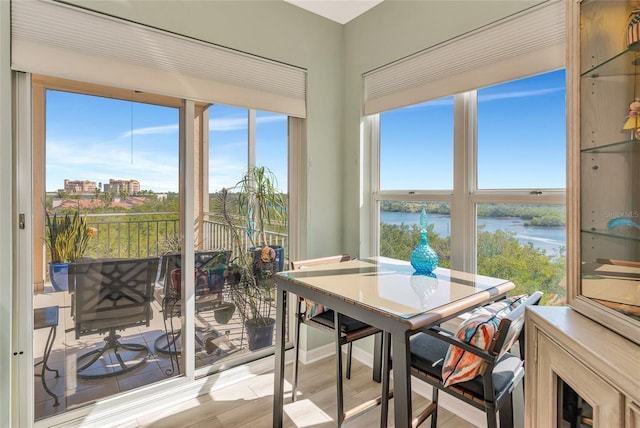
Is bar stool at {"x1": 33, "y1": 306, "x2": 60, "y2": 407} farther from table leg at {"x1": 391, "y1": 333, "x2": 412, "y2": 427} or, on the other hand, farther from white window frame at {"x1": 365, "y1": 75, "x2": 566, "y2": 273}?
white window frame at {"x1": 365, "y1": 75, "x2": 566, "y2": 273}

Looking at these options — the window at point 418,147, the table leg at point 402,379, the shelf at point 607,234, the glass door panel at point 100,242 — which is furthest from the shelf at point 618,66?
the glass door panel at point 100,242

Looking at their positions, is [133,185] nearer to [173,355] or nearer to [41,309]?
[41,309]

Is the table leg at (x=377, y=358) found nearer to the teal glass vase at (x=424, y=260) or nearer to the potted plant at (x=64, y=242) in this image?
the teal glass vase at (x=424, y=260)

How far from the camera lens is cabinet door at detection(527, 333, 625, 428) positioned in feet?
2.39

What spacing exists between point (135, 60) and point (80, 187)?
2.62ft

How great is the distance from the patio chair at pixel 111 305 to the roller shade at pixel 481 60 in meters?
2.07

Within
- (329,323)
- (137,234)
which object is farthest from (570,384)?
(137,234)

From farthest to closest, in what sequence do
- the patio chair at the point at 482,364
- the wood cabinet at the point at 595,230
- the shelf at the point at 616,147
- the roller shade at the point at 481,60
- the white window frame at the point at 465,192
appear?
the white window frame at the point at 465,192 < the roller shade at the point at 481,60 < the patio chair at the point at 482,364 < the shelf at the point at 616,147 < the wood cabinet at the point at 595,230

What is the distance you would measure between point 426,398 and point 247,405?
47.2 inches

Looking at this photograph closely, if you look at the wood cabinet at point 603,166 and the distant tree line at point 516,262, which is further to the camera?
the distant tree line at point 516,262

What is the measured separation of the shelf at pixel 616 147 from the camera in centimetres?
94

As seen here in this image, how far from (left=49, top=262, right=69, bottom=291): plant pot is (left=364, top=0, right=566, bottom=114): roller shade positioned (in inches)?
90.8

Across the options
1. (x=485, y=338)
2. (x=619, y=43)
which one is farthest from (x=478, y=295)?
(x=619, y=43)

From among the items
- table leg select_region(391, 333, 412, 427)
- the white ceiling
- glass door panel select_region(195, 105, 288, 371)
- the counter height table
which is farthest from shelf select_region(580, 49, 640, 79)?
glass door panel select_region(195, 105, 288, 371)
